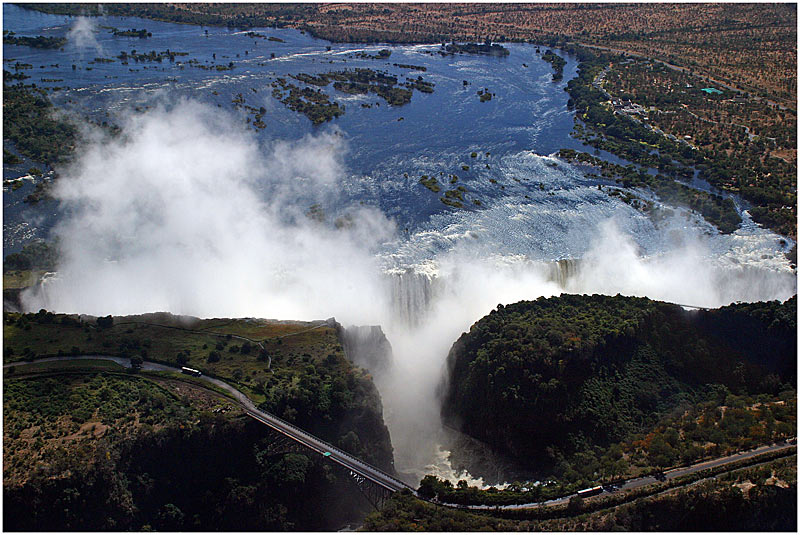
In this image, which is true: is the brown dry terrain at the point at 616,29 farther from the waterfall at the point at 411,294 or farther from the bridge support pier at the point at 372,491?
the bridge support pier at the point at 372,491

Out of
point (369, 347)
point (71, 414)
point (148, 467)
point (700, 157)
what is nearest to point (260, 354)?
point (369, 347)

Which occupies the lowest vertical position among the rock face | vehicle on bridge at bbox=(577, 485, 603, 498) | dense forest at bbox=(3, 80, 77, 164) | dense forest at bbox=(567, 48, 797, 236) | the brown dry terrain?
vehicle on bridge at bbox=(577, 485, 603, 498)

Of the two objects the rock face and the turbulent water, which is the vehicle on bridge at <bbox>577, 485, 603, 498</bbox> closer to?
the turbulent water

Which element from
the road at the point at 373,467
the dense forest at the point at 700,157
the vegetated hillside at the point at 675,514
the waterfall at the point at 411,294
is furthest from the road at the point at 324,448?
the dense forest at the point at 700,157

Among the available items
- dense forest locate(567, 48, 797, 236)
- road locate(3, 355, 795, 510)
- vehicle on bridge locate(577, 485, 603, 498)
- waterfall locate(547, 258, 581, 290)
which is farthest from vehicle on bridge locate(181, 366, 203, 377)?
dense forest locate(567, 48, 797, 236)

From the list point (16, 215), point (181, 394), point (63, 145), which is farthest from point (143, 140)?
point (181, 394)

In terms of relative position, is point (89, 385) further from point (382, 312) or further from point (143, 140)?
point (143, 140)

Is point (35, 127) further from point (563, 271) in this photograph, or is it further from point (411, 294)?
point (563, 271)
